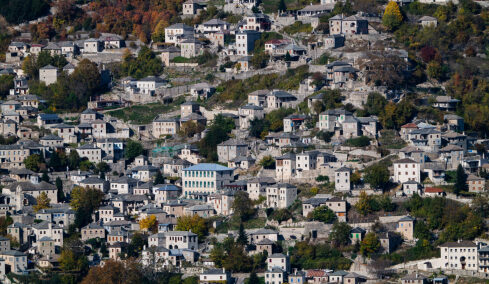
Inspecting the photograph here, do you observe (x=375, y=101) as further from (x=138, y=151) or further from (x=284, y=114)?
(x=138, y=151)

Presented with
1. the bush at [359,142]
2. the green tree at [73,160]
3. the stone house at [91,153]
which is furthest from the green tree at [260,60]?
the green tree at [73,160]

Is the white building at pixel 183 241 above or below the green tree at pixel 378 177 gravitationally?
below

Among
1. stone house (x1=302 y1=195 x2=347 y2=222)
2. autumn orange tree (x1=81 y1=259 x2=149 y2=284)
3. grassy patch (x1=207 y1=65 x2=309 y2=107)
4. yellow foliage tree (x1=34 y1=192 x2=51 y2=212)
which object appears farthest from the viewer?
grassy patch (x1=207 y1=65 x2=309 y2=107)

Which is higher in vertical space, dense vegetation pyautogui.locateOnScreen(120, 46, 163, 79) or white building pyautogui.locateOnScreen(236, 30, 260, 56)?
white building pyautogui.locateOnScreen(236, 30, 260, 56)

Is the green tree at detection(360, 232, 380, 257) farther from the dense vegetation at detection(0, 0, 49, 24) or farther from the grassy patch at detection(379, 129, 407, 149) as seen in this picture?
the dense vegetation at detection(0, 0, 49, 24)

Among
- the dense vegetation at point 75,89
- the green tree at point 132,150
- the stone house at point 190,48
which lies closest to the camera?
the green tree at point 132,150

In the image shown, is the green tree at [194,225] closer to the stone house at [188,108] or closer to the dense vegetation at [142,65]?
the stone house at [188,108]

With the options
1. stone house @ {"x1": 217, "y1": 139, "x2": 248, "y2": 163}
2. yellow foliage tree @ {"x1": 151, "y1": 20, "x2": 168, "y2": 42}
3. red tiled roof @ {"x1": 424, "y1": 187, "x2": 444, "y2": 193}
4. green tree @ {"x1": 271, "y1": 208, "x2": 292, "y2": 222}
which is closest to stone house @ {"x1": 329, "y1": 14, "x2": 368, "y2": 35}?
stone house @ {"x1": 217, "y1": 139, "x2": 248, "y2": 163}
